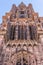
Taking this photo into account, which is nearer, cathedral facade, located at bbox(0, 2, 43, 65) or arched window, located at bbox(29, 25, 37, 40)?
cathedral facade, located at bbox(0, 2, 43, 65)


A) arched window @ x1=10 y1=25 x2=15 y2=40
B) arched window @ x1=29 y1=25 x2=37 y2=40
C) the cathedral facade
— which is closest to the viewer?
the cathedral facade

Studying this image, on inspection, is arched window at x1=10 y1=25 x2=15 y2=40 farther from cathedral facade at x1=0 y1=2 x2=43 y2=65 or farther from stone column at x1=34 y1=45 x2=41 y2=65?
stone column at x1=34 y1=45 x2=41 y2=65

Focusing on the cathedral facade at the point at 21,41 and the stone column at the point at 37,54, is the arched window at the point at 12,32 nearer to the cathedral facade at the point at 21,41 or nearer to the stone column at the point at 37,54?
the cathedral facade at the point at 21,41

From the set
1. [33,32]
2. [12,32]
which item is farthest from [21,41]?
[12,32]

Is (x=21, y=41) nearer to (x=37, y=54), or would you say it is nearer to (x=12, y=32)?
(x=37, y=54)

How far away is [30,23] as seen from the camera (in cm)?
3619

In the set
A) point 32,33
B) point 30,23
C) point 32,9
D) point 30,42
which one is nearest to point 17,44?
point 30,42

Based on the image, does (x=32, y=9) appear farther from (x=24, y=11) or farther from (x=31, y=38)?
(x=31, y=38)

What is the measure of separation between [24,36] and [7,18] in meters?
7.15

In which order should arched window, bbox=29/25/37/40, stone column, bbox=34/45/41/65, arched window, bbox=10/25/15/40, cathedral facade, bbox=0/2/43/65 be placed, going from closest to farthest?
stone column, bbox=34/45/41/65 < cathedral facade, bbox=0/2/43/65 < arched window, bbox=29/25/37/40 < arched window, bbox=10/25/15/40

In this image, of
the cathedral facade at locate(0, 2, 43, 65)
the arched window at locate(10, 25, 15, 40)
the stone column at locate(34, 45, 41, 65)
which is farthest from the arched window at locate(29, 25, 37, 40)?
the stone column at locate(34, 45, 41, 65)

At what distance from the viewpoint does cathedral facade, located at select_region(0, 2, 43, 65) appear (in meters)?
26.9

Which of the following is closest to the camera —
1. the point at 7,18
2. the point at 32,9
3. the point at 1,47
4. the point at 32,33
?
the point at 1,47

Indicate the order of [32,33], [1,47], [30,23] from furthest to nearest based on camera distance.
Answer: [30,23], [32,33], [1,47]
